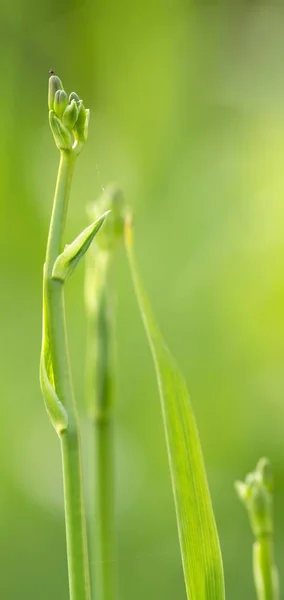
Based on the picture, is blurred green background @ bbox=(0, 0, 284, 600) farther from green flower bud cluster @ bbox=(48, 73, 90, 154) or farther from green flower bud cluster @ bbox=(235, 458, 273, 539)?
green flower bud cluster @ bbox=(48, 73, 90, 154)

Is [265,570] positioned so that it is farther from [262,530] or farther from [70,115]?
[70,115]

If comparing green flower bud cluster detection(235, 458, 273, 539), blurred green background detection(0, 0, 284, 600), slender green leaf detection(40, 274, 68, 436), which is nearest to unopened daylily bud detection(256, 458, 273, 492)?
green flower bud cluster detection(235, 458, 273, 539)

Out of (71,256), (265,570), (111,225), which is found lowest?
(265,570)

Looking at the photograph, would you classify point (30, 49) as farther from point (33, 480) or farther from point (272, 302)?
point (33, 480)

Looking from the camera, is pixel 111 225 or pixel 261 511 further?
pixel 111 225

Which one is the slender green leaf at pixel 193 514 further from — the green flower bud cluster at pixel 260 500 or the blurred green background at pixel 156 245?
the blurred green background at pixel 156 245

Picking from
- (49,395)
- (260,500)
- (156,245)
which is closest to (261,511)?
(260,500)

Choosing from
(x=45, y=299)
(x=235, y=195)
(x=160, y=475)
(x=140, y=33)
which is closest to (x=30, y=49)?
(x=140, y=33)

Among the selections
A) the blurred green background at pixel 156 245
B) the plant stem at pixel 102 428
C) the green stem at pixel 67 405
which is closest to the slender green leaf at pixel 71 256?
the green stem at pixel 67 405
